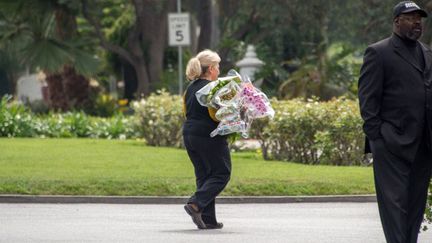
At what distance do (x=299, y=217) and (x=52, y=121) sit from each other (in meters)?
17.1

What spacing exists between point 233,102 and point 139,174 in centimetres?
662

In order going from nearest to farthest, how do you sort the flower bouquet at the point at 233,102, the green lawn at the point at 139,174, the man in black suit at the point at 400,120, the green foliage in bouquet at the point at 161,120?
the man in black suit at the point at 400,120, the flower bouquet at the point at 233,102, the green lawn at the point at 139,174, the green foliage in bouquet at the point at 161,120

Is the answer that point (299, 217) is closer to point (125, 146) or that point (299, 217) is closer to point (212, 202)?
point (212, 202)

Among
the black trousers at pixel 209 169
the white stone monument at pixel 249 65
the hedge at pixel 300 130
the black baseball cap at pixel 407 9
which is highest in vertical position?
the black baseball cap at pixel 407 9

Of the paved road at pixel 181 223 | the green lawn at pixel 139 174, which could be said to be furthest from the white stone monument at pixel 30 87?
the paved road at pixel 181 223

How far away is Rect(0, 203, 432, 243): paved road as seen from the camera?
41.3ft

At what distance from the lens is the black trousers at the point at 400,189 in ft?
31.5

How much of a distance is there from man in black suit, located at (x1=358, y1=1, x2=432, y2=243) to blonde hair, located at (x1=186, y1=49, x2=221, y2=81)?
390 centimetres

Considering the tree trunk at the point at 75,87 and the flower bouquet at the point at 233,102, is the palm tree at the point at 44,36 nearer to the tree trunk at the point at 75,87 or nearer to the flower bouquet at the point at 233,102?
the tree trunk at the point at 75,87

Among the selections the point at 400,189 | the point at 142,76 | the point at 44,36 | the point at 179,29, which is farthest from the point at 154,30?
the point at 400,189

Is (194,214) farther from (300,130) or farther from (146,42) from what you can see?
(146,42)

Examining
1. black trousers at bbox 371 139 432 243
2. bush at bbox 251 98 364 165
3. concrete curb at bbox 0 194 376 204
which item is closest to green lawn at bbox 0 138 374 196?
concrete curb at bbox 0 194 376 204

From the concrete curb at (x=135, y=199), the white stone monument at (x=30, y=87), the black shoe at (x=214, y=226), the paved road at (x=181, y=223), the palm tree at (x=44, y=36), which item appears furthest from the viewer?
the white stone monument at (x=30, y=87)

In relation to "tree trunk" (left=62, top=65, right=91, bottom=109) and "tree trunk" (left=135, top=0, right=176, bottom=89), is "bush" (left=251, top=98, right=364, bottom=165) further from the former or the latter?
"tree trunk" (left=135, top=0, right=176, bottom=89)
